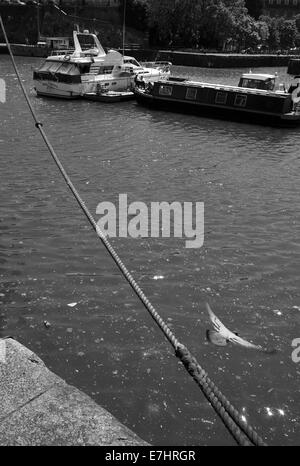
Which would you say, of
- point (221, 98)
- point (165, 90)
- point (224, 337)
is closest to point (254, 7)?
point (165, 90)

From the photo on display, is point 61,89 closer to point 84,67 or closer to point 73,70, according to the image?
point 73,70

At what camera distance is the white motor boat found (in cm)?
3681

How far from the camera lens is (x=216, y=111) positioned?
32.6 m

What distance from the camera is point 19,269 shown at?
1071 cm

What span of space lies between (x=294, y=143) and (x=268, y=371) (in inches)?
844

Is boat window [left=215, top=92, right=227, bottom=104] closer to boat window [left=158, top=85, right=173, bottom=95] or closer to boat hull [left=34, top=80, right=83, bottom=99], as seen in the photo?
boat window [left=158, top=85, right=173, bottom=95]

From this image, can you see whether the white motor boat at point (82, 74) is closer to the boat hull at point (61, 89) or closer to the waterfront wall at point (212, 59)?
the boat hull at point (61, 89)

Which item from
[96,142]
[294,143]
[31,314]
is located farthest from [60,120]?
[31,314]

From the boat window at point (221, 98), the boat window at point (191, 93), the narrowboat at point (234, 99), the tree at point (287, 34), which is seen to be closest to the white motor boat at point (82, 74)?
the narrowboat at point (234, 99)

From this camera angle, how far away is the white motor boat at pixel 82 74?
36.8 metres

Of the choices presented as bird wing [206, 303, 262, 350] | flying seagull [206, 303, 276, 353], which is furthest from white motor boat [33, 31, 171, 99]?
flying seagull [206, 303, 276, 353]

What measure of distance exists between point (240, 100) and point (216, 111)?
1.81 m

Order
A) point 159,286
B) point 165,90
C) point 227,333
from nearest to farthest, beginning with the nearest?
point 227,333, point 159,286, point 165,90
